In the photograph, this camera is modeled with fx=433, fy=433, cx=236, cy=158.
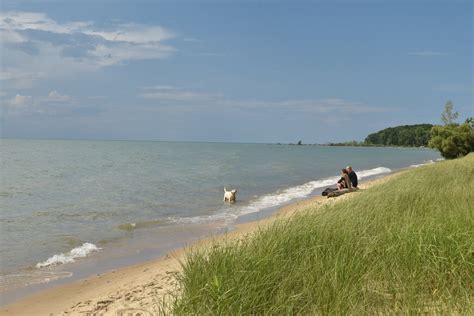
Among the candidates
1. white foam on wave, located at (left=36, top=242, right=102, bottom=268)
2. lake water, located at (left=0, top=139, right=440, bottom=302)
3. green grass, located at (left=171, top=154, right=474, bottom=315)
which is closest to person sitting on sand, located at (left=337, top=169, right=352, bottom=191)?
lake water, located at (left=0, top=139, right=440, bottom=302)

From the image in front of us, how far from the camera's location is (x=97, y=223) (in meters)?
15.2

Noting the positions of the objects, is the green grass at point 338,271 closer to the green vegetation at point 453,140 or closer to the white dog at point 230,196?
the white dog at point 230,196

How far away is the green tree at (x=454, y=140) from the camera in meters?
46.5

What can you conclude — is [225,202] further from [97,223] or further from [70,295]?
[70,295]

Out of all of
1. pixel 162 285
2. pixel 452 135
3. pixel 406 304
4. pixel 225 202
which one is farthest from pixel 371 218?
pixel 452 135

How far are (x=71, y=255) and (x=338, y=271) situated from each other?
7.91 m

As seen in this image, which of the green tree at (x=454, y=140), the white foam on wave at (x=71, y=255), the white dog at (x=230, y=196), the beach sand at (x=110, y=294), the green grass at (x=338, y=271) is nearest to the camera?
the green grass at (x=338, y=271)

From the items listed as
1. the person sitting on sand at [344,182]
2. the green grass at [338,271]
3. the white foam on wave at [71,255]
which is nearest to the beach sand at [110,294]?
the green grass at [338,271]

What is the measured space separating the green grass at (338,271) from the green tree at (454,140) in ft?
147

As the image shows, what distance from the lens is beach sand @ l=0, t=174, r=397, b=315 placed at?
6688mm

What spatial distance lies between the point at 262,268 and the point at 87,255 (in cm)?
727

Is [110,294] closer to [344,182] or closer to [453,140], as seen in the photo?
[344,182]

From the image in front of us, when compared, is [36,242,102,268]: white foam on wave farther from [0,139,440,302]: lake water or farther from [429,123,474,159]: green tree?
[429,123,474,159]: green tree

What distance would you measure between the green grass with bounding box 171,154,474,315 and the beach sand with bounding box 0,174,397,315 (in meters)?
0.85
